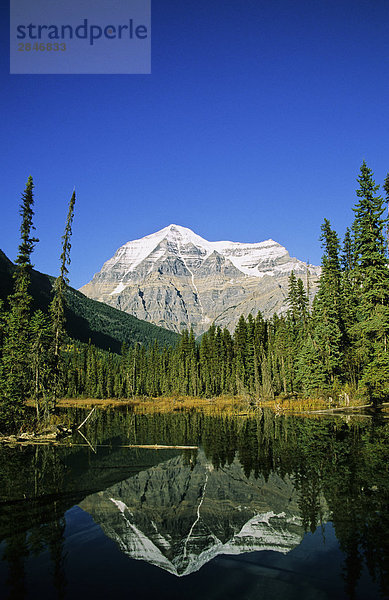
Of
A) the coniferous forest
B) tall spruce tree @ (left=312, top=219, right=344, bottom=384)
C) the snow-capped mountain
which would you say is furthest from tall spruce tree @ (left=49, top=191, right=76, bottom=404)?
tall spruce tree @ (left=312, top=219, right=344, bottom=384)

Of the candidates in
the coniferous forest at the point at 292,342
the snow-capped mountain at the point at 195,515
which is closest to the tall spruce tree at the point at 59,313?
the coniferous forest at the point at 292,342

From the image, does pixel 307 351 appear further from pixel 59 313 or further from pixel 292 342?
pixel 59 313

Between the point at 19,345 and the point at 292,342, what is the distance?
48.5 m

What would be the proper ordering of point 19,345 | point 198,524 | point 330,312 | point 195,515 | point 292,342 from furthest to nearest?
point 292,342 → point 330,312 → point 19,345 → point 195,515 → point 198,524

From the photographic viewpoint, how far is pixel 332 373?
154 feet

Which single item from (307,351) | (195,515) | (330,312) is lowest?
(195,515)

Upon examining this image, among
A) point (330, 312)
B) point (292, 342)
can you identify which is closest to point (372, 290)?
point (330, 312)

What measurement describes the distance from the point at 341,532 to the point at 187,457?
1194 centimetres

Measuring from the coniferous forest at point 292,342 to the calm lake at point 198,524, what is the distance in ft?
28.3

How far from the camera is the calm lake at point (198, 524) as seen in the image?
324 inches

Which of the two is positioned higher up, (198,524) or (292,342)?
(292,342)

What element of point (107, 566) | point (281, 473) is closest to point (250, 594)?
Result: point (107, 566)

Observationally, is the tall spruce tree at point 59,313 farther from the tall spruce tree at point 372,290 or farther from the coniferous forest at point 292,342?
the tall spruce tree at point 372,290

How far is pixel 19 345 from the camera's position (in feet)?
90.9
